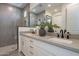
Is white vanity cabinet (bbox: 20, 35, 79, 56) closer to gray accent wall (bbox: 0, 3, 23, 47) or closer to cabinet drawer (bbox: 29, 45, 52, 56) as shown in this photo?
cabinet drawer (bbox: 29, 45, 52, 56)

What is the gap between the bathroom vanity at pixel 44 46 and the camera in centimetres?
143

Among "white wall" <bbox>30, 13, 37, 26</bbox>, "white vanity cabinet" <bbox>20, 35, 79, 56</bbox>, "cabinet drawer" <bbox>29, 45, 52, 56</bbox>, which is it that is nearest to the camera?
"white vanity cabinet" <bbox>20, 35, 79, 56</bbox>

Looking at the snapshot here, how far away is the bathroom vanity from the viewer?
1.43 meters

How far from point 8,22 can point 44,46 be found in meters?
0.79

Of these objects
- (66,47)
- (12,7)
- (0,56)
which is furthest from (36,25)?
(66,47)

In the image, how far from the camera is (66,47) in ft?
4.66

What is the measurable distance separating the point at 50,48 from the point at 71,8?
82 cm

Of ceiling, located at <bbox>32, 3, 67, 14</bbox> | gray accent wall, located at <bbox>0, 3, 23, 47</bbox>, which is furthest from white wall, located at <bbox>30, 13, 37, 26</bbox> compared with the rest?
gray accent wall, located at <bbox>0, 3, 23, 47</bbox>

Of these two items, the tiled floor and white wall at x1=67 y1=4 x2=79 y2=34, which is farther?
the tiled floor

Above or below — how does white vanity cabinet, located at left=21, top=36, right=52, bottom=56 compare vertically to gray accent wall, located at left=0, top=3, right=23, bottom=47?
below

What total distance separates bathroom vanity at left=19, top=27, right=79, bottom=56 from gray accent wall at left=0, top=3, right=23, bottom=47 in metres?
0.21

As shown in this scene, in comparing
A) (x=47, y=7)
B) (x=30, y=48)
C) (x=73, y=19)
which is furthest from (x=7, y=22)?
(x=73, y=19)

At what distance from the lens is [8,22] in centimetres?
214

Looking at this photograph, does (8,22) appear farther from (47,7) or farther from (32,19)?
(47,7)
